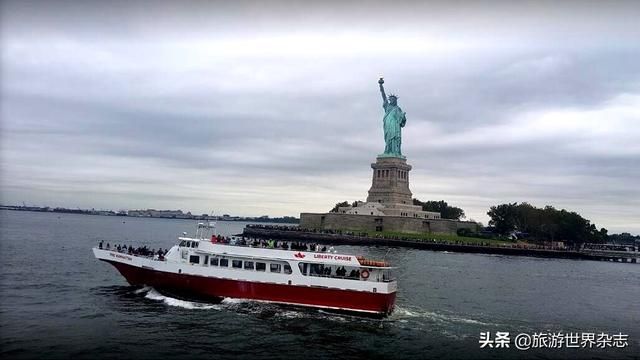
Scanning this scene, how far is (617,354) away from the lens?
2953cm

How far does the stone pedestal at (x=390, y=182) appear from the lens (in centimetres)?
12669

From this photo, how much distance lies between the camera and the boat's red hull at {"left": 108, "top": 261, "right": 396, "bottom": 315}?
35028 millimetres

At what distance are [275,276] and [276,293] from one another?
1.13 metres

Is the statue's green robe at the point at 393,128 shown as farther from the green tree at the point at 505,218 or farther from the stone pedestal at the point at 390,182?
the green tree at the point at 505,218

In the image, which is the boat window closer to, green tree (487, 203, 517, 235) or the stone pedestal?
the stone pedestal

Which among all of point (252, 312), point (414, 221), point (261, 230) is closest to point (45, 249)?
point (252, 312)

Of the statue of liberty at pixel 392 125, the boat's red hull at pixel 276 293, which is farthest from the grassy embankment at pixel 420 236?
the boat's red hull at pixel 276 293

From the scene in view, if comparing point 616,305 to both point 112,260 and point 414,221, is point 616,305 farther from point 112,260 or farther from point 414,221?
point 414,221

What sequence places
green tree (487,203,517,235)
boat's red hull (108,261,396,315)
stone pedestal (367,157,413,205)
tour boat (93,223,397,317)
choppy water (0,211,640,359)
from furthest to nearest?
green tree (487,203,517,235) → stone pedestal (367,157,413,205) → tour boat (93,223,397,317) → boat's red hull (108,261,396,315) → choppy water (0,211,640,359)

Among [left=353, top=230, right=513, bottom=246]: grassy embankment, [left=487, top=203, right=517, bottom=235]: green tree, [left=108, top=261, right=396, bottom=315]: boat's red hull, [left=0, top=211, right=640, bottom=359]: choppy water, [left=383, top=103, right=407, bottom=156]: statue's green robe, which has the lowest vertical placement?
[left=0, top=211, right=640, bottom=359]: choppy water

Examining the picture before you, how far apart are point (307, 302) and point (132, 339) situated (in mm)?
11912

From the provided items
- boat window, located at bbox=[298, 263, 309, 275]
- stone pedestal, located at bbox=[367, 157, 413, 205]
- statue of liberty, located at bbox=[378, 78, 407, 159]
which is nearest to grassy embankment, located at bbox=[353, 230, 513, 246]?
stone pedestal, located at bbox=[367, 157, 413, 205]

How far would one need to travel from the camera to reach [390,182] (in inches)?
5025

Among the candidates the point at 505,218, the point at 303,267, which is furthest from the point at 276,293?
the point at 505,218
